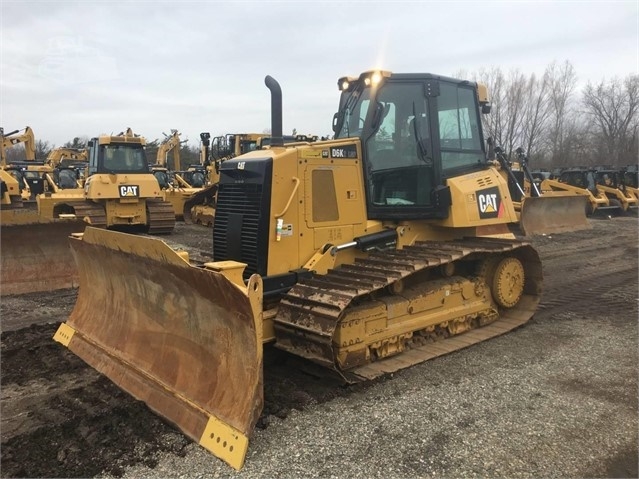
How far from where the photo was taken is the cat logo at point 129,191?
14.2 m

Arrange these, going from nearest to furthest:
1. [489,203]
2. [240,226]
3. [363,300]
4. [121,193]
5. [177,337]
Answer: [177,337], [363,300], [240,226], [489,203], [121,193]

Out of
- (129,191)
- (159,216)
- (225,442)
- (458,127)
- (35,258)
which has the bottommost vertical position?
(225,442)

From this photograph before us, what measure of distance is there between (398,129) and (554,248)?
9520 millimetres

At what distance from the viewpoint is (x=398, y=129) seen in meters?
5.84

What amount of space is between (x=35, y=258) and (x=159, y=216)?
6.41 m

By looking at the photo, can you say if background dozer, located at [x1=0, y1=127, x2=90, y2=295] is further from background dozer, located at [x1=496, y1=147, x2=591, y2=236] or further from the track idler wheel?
background dozer, located at [x1=496, y1=147, x2=591, y2=236]

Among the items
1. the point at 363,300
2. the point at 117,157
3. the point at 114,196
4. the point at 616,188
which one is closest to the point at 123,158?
the point at 117,157

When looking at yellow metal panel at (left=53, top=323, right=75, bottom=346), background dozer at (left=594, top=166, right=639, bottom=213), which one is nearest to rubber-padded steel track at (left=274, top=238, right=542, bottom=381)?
yellow metal panel at (left=53, top=323, right=75, bottom=346)

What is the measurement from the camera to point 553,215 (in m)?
12.6

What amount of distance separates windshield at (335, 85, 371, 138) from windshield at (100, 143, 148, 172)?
10.2 meters

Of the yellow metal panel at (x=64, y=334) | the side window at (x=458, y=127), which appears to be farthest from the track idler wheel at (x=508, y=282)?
the yellow metal panel at (x=64, y=334)

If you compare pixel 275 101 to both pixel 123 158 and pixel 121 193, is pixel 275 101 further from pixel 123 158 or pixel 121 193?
pixel 123 158

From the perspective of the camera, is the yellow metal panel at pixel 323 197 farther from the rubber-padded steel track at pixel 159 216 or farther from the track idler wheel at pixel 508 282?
the rubber-padded steel track at pixel 159 216

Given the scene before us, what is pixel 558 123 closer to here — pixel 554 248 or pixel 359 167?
pixel 554 248
